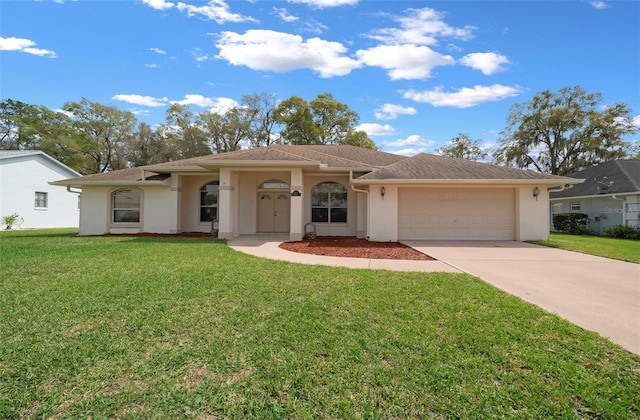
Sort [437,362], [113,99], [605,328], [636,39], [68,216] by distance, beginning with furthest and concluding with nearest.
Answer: [113,99] < [68,216] < [636,39] < [605,328] < [437,362]

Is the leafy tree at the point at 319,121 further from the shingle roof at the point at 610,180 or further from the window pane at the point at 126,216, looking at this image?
the window pane at the point at 126,216

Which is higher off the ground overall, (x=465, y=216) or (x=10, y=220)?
(x=465, y=216)

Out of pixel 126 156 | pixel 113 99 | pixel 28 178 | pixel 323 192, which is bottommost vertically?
pixel 323 192

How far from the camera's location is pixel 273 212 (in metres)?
14.4

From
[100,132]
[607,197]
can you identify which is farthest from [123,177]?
[607,197]

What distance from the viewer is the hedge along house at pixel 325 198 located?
38.5ft

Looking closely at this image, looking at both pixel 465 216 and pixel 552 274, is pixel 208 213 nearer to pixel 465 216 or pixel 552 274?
pixel 465 216

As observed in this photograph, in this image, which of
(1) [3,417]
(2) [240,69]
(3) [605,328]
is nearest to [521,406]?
(3) [605,328]

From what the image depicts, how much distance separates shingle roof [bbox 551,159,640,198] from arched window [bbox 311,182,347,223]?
50.4 feet

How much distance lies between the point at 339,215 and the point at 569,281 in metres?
9.12

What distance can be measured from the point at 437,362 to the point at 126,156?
38525 millimetres

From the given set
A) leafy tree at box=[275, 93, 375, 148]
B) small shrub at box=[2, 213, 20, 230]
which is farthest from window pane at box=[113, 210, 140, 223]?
leafy tree at box=[275, 93, 375, 148]

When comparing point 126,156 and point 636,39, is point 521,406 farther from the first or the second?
point 126,156

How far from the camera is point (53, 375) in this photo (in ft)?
8.57
